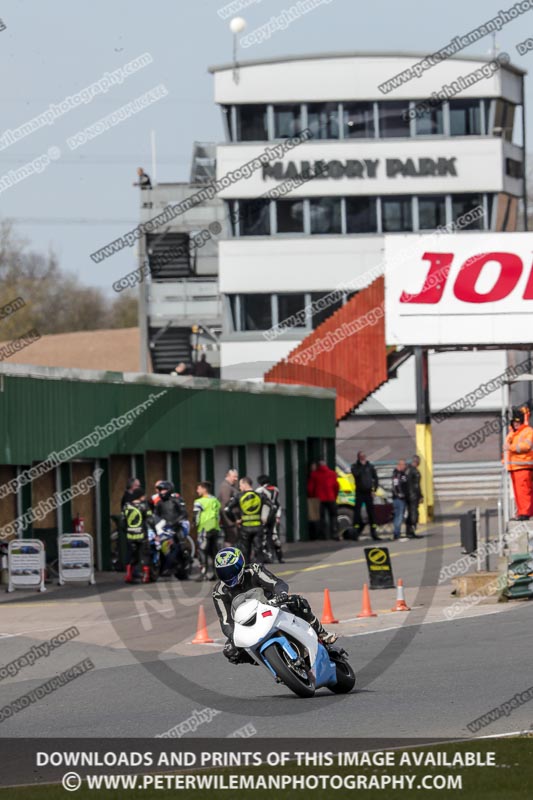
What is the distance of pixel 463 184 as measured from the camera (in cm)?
6019

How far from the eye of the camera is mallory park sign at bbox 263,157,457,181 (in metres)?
60.1

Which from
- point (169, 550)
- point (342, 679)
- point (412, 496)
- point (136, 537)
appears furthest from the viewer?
point (412, 496)

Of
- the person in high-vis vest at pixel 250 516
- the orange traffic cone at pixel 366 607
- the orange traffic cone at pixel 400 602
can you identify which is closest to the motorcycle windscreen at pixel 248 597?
the orange traffic cone at pixel 366 607

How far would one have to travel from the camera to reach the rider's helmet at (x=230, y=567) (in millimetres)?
14008

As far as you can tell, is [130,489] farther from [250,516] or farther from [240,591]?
[240,591]

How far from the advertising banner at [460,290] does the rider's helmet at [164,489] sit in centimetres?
1326

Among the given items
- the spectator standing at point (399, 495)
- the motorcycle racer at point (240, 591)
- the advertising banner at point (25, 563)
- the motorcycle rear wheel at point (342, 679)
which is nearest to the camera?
the motorcycle racer at point (240, 591)

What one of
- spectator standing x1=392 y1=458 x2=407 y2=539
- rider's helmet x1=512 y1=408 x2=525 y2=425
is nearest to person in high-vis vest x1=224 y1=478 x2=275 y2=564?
rider's helmet x1=512 y1=408 x2=525 y2=425

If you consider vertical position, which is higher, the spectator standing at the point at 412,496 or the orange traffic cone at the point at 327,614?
the spectator standing at the point at 412,496

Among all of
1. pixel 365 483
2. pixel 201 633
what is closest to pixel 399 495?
pixel 365 483

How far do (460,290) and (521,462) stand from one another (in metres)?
16.2

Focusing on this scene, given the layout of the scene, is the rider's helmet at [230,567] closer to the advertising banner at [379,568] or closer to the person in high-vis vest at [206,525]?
the advertising banner at [379,568]

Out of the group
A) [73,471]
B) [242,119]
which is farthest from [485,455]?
[73,471]

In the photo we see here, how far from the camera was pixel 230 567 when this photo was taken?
14000 millimetres
